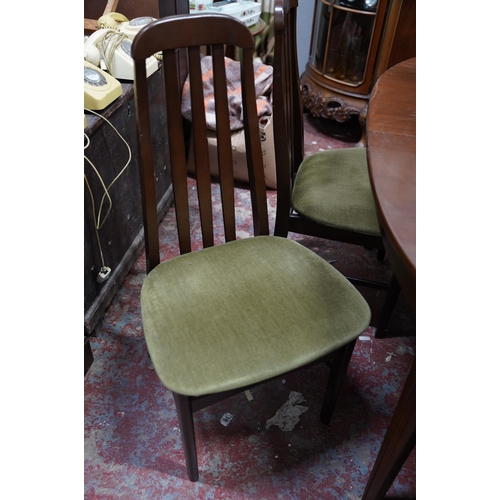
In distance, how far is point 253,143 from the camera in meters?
1.15

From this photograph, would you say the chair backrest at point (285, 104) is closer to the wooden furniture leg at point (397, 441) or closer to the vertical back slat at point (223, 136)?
the vertical back slat at point (223, 136)

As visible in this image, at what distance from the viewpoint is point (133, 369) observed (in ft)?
4.78

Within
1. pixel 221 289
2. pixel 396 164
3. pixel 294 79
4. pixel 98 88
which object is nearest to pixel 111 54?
pixel 98 88

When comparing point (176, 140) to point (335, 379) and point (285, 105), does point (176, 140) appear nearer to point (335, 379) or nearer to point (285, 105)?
point (285, 105)

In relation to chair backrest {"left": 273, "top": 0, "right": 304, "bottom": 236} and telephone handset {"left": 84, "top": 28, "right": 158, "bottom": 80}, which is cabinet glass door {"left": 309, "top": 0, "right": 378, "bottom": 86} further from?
telephone handset {"left": 84, "top": 28, "right": 158, "bottom": 80}

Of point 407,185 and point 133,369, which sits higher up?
point 407,185

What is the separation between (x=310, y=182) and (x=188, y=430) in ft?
2.87

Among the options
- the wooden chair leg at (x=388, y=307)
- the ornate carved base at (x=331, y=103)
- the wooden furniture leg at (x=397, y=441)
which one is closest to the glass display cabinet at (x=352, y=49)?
the ornate carved base at (x=331, y=103)

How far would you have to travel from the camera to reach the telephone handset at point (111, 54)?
152 centimetres

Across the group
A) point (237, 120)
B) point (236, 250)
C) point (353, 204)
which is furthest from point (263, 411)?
point (237, 120)

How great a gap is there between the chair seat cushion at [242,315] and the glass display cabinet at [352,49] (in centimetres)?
170

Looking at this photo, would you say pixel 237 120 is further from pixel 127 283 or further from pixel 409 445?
pixel 409 445

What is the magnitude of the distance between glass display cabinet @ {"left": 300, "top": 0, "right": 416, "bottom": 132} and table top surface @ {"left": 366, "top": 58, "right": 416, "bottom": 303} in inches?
42.9
